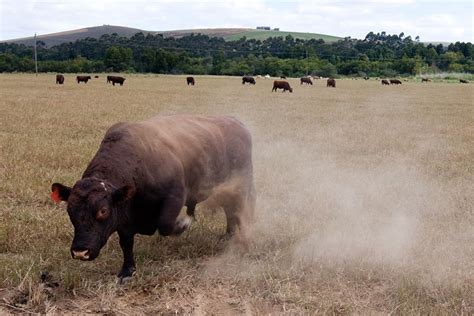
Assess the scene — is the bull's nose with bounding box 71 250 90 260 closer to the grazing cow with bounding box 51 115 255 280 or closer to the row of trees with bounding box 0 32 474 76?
the grazing cow with bounding box 51 115 255 280

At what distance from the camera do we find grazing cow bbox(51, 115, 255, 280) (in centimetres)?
506

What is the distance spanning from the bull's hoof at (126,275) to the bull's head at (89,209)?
0.81 meters

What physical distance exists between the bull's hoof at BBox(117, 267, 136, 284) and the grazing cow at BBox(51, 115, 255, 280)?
10mm

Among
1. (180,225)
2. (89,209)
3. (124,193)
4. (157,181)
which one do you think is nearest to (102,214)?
(89,209)

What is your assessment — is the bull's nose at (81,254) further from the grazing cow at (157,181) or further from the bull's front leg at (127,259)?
the bull's front leg at (127,259)

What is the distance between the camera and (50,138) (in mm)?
15805

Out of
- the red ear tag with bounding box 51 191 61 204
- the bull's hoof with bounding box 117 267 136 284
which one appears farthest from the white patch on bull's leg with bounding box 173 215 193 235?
the red ear tag with bounding box 51 191 61 204

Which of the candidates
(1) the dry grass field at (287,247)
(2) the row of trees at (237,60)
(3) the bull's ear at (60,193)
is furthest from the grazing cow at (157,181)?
(2) the row of trees at (237,60)

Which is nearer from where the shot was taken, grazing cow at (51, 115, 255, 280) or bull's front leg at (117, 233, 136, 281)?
grazing cow at (51, 115, 255, 280)

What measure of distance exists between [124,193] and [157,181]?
639mm

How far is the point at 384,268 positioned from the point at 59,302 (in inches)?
135

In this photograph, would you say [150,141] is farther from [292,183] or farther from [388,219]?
[292,183]

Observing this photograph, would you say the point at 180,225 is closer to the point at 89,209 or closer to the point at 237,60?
the point at 89,209

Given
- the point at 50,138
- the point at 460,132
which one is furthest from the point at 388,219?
the point at 460,132
